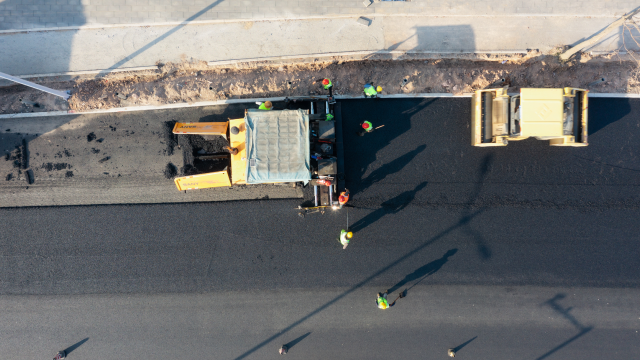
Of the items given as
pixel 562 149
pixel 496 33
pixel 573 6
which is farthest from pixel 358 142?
pixel 573 6

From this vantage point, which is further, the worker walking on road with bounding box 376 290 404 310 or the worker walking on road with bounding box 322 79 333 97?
the worker walking on road with bounding box 376 290 404 310

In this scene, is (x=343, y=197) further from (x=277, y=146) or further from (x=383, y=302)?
(x=383, y=302)

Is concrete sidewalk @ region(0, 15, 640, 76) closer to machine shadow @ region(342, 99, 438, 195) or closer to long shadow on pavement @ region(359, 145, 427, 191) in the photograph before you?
machine shadow @ region(342, 99, 438, 195)

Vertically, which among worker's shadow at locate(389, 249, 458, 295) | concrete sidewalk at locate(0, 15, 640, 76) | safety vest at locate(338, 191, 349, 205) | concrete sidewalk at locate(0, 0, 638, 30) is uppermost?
concrete sidewalk at locate(0, 0, 638, 30)

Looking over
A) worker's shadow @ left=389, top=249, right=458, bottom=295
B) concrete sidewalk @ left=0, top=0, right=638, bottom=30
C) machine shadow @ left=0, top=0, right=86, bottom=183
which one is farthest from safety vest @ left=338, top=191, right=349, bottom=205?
machine shadow @ left=0, top=0, right=86, bottom=183

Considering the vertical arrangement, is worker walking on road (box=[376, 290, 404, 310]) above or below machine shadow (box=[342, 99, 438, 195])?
below

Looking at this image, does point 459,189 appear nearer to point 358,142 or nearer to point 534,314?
point 358,142

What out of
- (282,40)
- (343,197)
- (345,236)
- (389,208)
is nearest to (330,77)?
(282,40)
